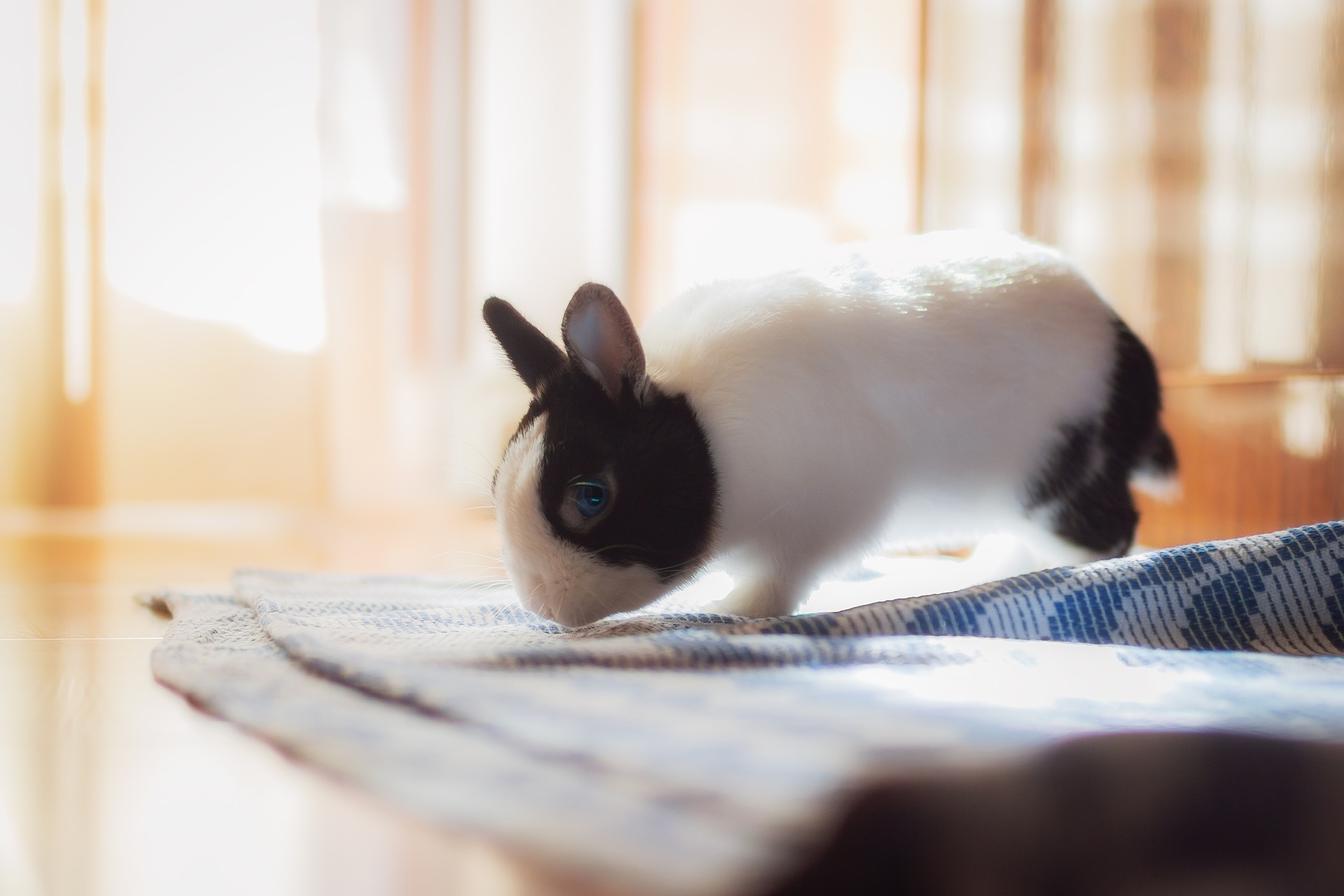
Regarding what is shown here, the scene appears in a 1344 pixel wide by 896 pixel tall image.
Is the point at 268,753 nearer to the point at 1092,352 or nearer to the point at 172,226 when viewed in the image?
the point at 1092,352

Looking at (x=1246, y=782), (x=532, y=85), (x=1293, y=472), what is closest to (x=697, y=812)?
(x=1246, y=782)

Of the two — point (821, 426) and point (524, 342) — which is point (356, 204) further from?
point (821, 426)

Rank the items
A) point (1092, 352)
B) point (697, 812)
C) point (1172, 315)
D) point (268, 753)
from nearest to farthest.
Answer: point (697, 812) → point (268, 753) → point (1092, 352) → point (1172, 315)

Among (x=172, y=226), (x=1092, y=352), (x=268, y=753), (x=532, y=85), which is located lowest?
(x=268, y=753)

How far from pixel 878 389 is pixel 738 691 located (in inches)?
17.8

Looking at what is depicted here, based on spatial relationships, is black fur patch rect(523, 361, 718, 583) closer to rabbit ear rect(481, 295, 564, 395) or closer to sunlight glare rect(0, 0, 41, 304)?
rabbit ear rect(481, 295, 564, 395)

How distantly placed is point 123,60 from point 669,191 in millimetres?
1688

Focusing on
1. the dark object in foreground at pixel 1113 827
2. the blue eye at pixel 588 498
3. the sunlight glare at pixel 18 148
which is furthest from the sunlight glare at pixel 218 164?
the dark object in foreground at pixel 1113 827

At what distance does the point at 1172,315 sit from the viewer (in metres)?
1.67

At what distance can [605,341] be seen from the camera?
922 millimetres

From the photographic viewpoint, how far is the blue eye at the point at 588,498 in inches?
35.5

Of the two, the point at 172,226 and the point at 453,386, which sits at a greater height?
the point at 172,226

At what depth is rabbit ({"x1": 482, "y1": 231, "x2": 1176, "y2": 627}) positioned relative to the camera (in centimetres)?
92

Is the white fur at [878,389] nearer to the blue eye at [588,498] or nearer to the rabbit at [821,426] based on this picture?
the rabbit at [821,426]
